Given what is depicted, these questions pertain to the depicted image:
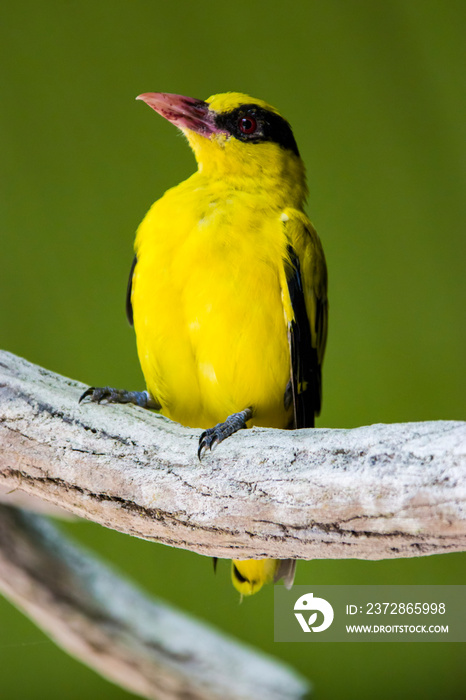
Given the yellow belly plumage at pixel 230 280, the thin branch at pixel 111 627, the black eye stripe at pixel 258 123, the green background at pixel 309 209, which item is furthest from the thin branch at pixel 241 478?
the green background at pixel 309 209

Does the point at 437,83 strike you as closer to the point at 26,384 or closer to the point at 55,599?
the point at 26,384

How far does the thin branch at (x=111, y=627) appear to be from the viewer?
2633 mm

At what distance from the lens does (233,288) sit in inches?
81.7

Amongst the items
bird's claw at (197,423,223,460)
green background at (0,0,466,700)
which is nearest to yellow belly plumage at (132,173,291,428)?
bird's claw at (197,423,223,460)

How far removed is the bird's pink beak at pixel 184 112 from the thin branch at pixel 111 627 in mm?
1670

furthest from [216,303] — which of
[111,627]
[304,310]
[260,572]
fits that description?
[111,627]

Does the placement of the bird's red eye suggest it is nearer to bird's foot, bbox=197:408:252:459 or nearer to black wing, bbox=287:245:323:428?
black wing, bbox=287:245:323:428

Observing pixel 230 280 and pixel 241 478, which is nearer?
pixel 241 478

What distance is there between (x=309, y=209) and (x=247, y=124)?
111cm

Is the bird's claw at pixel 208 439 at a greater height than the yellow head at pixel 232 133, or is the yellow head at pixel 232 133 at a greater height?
the yellow head at pixel 232 133

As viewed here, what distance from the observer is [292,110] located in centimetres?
314

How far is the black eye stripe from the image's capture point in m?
2.32

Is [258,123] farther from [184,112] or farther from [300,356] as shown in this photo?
[300,356]

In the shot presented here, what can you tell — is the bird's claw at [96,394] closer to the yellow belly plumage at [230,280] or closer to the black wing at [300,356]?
the yellow belly plumage at [230,280]
